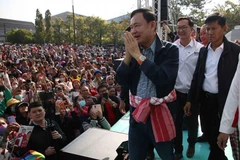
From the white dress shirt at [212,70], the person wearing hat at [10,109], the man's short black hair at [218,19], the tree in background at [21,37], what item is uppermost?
the tree in background at [21,37]

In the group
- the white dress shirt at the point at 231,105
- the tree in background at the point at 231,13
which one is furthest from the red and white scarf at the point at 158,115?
the tree in background at the point at 231,13

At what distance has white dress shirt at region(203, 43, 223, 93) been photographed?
6.43 ft

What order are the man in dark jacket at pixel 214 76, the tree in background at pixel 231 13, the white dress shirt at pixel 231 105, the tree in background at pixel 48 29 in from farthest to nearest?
1. the tree in background at pixel 48 29
2. the tree in background at pixel 231 13
3. the man in dark jacket at pixel 214 76
4. the white dress shirt at pixel 231 105

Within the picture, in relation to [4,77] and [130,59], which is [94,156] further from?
[4,77]

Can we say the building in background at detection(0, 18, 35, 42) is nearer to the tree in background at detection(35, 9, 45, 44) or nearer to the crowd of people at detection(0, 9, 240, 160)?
the tree in background at detection(35, 9, 45, 44)

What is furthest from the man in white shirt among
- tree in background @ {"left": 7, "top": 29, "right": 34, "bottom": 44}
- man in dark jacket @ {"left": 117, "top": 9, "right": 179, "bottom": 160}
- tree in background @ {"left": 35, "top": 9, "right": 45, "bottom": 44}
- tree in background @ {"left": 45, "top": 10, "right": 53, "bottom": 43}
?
tree in background @ {"left": 7, "top": 29, "right": 34, "bottom": 44}

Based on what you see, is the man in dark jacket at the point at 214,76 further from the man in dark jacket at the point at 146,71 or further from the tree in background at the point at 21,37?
the tree in background at the point at 21,37

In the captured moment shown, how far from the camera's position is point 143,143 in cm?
165

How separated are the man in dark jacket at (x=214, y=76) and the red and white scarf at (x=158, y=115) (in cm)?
64

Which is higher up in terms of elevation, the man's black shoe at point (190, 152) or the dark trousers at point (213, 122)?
the dark trousers at point (213, 122)

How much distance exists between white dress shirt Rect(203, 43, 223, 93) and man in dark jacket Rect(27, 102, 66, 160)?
2046 millimetres

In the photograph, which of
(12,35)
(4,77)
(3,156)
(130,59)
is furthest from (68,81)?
(12,35)

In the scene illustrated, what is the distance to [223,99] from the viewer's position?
6.07 ft

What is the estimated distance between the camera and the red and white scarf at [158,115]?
4.89 ft
